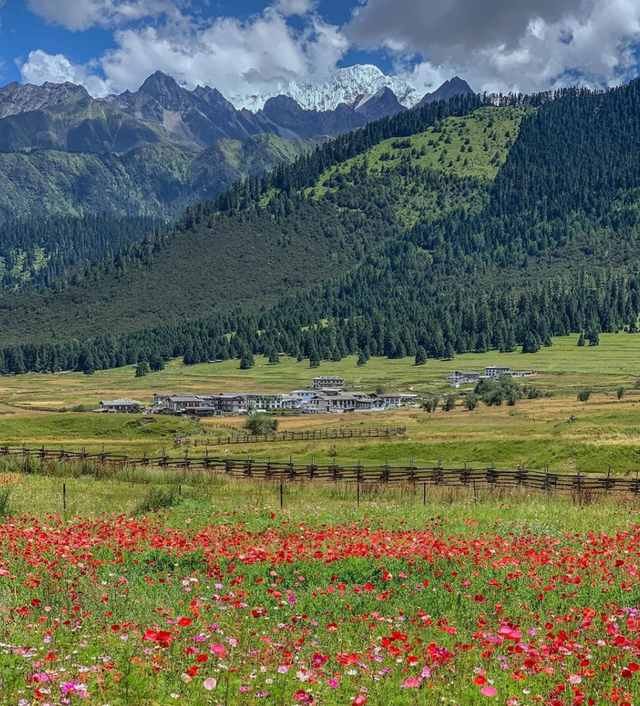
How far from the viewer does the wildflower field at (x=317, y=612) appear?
9.45 m

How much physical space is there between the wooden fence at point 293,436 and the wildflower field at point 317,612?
64091mm

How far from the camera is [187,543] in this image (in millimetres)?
18688

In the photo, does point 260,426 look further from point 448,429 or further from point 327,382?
point 327,382

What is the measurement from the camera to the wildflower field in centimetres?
945

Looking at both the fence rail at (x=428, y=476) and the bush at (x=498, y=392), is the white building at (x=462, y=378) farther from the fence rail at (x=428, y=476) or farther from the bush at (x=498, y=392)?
the fence rail at (x=428, y=476)

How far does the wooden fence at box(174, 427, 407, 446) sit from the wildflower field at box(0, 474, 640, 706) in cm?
6409

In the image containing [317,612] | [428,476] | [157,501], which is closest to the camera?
[317,612]

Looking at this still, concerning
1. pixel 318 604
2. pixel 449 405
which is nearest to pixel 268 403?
pixel 449 405

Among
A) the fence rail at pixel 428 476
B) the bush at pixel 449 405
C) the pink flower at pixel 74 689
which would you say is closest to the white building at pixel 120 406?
the bush at pixel 449 405

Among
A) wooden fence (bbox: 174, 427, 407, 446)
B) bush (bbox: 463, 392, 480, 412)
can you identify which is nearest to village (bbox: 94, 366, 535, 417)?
bush (bbox: 463, 392, 480, 412)

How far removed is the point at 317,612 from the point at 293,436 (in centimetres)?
8207

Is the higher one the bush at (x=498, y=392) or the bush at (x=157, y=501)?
the bush at (x=157, y=501)

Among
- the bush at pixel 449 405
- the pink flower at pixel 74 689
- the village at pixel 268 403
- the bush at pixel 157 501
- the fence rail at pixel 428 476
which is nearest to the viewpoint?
the pink flower at pixel 74 689

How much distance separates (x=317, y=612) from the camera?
44.9 feet
